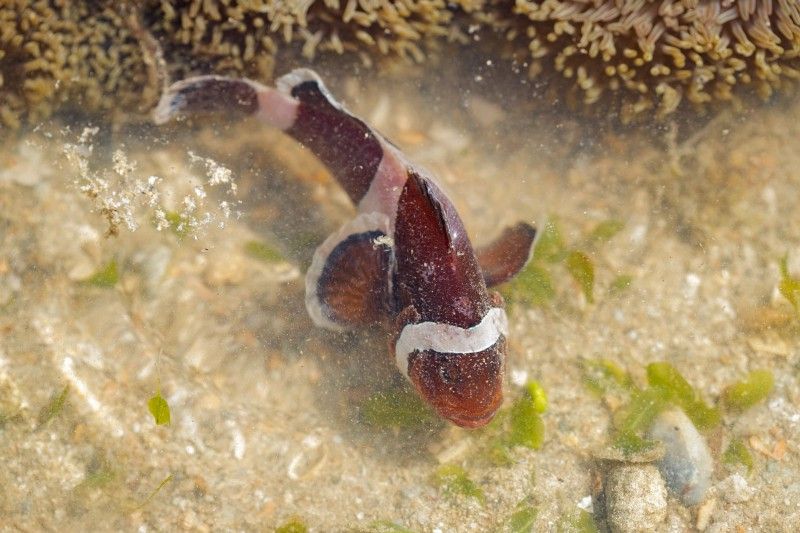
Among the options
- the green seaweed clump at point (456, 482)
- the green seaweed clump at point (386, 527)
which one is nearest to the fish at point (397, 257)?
the green seaweed clump at point (456, 482)

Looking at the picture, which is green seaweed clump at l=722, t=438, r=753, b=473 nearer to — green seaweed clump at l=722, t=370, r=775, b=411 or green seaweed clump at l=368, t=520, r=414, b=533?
green seaweed clump at l=722, t=370, r=775, b=411

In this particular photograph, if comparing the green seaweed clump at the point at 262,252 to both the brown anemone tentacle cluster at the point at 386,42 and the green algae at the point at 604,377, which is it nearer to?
the brown anemone tentacle cluster at the point at 386,42

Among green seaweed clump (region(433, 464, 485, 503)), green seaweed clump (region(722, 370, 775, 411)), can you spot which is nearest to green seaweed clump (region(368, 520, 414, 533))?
green seaweed clump (region(433, 464, 485, 503))

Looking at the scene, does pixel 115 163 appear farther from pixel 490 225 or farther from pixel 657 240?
pixel 657 240

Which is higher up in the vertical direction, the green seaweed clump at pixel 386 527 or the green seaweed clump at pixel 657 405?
the green seaweed clump at pixel 657 405

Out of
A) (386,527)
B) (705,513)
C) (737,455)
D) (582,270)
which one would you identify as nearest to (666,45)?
(582,270)

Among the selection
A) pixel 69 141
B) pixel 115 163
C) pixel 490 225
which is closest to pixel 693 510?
pixel 490 225
